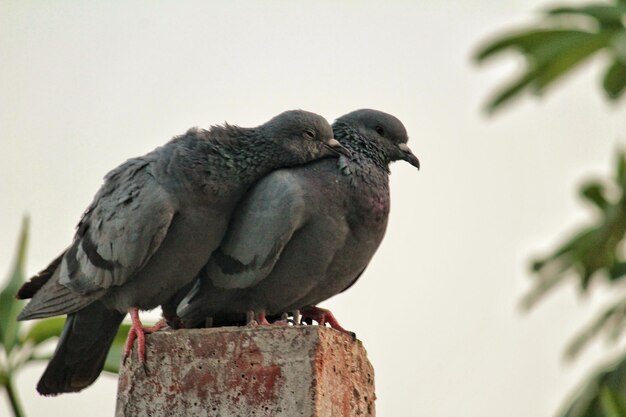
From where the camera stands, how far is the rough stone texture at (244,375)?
618 centimetres

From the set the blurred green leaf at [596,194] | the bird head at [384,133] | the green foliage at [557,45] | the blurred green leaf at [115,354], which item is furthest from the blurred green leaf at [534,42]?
the blurred green leaf at [115,354]

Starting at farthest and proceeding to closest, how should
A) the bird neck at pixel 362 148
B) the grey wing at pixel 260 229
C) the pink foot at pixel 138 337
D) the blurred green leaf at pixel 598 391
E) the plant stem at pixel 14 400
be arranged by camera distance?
1. the blurred green leaf at pixel 598 391
2. the plant stem at pixel 14 400
3. the bird neck at pixel 362 148
4. the grey wing at pixel 260 229
5. the pink foot at pixel 138 337

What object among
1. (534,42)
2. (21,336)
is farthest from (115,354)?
(534,42)

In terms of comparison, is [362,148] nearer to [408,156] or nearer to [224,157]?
[408,156]

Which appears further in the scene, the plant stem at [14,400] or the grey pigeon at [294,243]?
the plant stem at [14,400]

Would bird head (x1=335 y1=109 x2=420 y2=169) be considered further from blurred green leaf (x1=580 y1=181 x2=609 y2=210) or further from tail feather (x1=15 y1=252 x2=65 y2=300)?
blurred green leaf (x1=580 y1=181 x2=609 y2=210)

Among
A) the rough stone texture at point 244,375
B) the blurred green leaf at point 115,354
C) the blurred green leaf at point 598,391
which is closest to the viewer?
the rough stone texture at point 244,375

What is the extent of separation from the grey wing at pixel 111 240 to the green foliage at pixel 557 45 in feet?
14.8

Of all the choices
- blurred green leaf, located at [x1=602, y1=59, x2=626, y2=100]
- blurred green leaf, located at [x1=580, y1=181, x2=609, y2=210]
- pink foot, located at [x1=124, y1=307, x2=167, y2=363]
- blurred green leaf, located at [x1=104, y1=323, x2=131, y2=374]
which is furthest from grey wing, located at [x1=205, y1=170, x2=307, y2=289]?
blurred green leaf, located at [x1=580, y1=181, x2=609, y2=210]

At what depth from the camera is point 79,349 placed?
7641 millimetres

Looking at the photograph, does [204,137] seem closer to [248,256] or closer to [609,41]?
[248,256]

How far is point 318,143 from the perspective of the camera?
7500mm

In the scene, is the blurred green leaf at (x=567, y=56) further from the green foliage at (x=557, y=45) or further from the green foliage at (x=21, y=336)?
the green foliage at (x=21, y=336)

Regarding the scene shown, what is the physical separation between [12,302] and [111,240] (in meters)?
2.86
